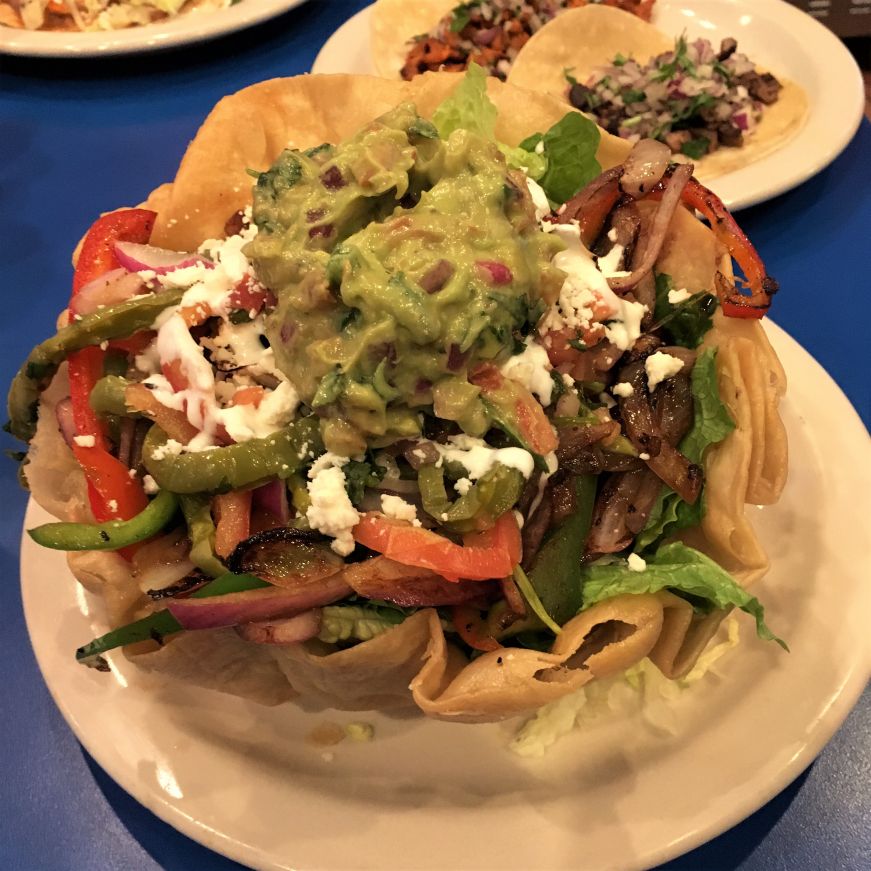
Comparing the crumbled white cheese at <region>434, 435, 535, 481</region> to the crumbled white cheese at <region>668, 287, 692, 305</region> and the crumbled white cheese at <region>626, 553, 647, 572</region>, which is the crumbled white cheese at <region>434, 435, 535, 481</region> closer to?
the crumbled white cheese at <region>626, 553, 647, 572</region>

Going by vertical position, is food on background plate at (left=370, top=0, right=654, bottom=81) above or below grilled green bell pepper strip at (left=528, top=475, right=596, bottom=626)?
above

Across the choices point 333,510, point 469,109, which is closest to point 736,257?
point 469,109

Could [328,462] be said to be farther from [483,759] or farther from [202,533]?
[483,759]

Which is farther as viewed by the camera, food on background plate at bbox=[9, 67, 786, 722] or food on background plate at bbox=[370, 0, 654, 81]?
food on background plate at bbox=[370, 0, 654, 81]

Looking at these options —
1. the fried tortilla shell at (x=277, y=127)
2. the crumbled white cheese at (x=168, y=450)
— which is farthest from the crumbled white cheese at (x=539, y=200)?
the crumbled white cheese at (x=168, y=450)

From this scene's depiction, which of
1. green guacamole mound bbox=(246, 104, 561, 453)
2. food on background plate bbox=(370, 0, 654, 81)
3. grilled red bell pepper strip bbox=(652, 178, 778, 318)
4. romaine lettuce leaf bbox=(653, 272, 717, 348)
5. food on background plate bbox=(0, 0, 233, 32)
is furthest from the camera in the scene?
food on background plate bbox=(0, 0, 233, 32)

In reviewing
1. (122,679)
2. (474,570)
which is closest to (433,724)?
(474,570)

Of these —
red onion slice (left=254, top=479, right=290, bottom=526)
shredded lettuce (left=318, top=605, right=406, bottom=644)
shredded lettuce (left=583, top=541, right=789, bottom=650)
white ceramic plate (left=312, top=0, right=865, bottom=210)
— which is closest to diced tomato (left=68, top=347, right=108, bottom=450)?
red onion slice (left=254, top=479, right=290, bottom=526)
